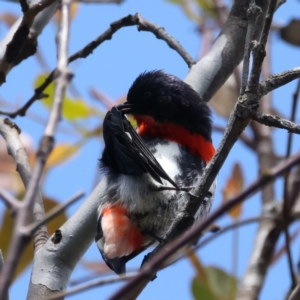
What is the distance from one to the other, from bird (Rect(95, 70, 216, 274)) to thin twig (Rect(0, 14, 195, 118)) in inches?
8.4

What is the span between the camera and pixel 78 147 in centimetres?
377

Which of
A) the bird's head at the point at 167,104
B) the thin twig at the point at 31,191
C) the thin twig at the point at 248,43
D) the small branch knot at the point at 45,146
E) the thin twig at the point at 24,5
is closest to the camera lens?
the thin twig at the point at 31,191

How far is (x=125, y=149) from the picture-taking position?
2.72m

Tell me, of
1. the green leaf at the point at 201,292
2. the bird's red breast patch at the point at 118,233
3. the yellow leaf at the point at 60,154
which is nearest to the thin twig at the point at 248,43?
the bird's red breast patch at the point at 118,233

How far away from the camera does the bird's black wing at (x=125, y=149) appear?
2.59 m

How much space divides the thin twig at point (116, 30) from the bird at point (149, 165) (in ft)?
0.70

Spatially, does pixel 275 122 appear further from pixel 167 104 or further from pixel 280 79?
pixel 167 104

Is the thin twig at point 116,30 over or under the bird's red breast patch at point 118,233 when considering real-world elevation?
over

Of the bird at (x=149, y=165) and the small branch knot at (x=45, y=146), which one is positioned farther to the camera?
the bird at (x=149, y=165)

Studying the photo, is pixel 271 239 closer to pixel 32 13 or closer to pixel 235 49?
pixel 235 49

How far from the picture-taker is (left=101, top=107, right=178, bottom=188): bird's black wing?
8.50ft

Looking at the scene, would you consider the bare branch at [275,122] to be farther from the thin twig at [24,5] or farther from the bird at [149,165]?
the thin twig at [24,5]

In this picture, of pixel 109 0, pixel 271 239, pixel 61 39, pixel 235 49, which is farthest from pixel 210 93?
pixel 61 39

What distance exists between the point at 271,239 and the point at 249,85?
1072mm
